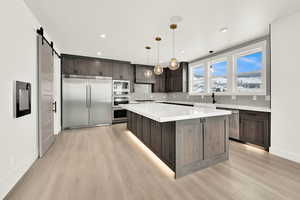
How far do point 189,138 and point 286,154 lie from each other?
2.07 metres

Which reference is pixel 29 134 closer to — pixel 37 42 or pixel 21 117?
pixel 21 117

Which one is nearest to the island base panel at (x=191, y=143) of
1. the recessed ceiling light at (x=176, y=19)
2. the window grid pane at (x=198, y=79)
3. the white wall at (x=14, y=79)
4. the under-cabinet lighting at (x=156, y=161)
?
the under-cabinet lighting at (x=156, y=161)

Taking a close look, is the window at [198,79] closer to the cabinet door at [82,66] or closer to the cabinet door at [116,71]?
the cabinet door at [116,71]

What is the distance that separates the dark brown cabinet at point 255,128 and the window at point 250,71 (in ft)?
3.05

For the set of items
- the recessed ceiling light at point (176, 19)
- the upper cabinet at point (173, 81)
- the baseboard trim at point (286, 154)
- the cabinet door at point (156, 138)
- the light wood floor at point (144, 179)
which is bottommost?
the light wood floor at point (144, 179)

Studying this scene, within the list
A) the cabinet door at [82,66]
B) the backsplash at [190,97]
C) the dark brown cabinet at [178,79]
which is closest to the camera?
the backsplash at [190,97]

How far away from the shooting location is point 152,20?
255 centimetres

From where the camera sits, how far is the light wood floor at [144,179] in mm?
1566

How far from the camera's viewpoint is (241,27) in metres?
2.85

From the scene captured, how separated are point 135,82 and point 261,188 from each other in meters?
5.29

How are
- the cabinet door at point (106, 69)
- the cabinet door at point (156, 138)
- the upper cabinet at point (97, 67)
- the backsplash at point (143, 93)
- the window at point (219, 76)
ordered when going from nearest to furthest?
the cabinet door at point (156, 138) → the window at point (219, 76) → the upper cabinet at point (97, 67) → the cabinet door at point (106, 69) → the backsplash at point (143, 93)

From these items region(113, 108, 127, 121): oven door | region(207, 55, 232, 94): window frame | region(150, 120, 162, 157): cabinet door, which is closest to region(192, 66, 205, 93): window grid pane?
region(207, 55, 232, 94): window frame

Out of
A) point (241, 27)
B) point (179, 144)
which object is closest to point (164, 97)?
point (241, 27)

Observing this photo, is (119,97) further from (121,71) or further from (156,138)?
(156,138)
